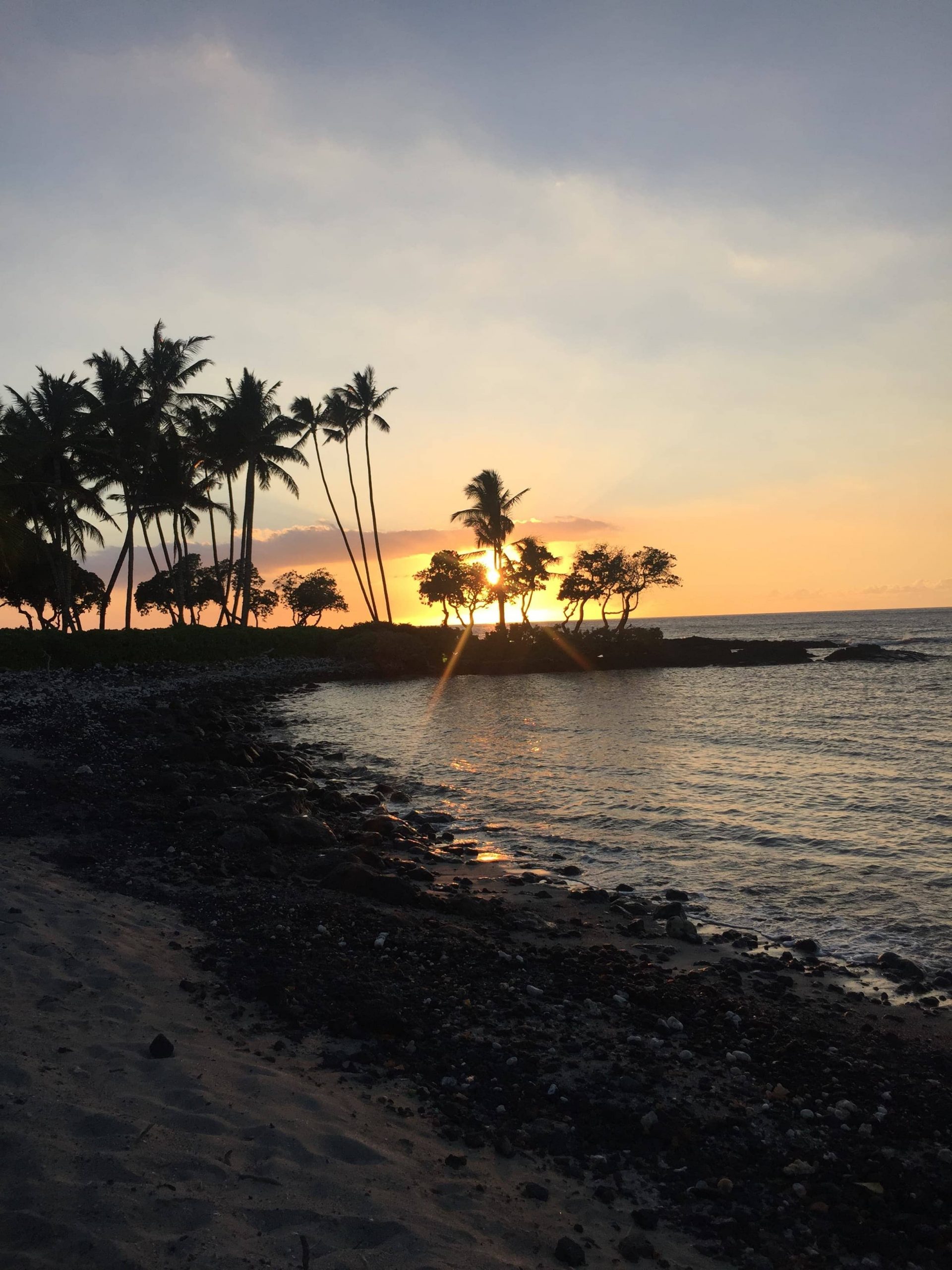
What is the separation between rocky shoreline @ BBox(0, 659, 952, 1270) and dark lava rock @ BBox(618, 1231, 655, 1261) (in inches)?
0.4

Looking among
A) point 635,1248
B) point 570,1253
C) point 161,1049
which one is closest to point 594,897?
point 635,1248

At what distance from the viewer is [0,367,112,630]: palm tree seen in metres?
42.1

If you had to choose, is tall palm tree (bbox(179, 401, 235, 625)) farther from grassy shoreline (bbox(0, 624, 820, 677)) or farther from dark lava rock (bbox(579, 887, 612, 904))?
dark lava rock (bbox(579, 887, 612, 904))

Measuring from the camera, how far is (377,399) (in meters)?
61.9

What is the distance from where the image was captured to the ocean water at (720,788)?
11.0m

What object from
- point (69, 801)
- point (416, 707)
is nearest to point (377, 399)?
point (416, 707)

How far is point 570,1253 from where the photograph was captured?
400cm

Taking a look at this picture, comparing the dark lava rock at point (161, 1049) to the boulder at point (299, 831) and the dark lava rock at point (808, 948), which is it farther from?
the dark lava rock at point (808, 948)

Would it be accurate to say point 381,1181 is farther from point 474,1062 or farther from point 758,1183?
point 758,1183

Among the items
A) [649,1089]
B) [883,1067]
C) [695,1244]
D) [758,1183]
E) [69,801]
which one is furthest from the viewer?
[69,801]

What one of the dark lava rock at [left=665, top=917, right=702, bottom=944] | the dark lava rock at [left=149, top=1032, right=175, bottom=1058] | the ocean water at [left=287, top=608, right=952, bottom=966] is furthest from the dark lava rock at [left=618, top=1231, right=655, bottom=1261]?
the ocean water at [left=287, top=608, right=952, bottom=966]

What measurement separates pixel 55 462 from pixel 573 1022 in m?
47.1

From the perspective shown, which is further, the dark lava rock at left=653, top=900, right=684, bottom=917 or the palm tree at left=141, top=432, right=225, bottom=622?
the palm tree at left=141, top=432, right=225, bottom=622

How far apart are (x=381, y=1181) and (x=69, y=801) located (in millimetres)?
9176
